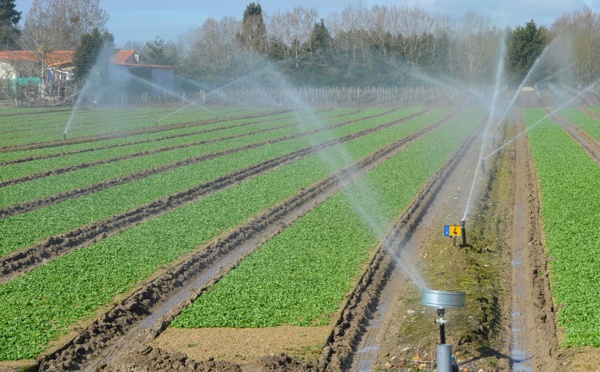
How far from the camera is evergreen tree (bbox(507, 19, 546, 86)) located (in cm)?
7469

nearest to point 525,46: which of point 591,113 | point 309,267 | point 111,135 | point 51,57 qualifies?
point 591,113

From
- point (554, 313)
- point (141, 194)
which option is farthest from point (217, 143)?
point (554, 313)

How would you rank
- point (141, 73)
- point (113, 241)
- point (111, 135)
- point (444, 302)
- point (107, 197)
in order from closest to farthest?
point (444, 302)
point (113, 241)
point (107, 197)
point (111, 135)
point (141, 73)

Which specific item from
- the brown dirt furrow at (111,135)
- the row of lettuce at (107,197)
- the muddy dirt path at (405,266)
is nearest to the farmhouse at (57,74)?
the brown dirt furrow at (111,135)

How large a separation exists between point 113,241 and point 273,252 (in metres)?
3.86

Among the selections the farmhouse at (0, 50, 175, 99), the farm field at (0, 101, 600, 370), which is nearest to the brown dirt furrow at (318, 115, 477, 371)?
the farm field at (0, 101, 600, 370)

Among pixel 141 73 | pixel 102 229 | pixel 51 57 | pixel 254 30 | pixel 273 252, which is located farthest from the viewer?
pixel 254 30

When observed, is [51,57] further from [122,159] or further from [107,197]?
[107,197]

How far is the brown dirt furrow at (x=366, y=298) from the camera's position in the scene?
12344 millimetres

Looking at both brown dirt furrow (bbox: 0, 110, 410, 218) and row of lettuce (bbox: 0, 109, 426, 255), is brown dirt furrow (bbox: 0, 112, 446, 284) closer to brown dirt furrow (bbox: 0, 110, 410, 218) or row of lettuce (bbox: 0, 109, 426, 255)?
row of lettuce (bbox: 0, 109, 426, 255)

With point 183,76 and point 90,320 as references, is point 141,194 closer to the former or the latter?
point 90,320

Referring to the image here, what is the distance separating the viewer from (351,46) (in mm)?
105750

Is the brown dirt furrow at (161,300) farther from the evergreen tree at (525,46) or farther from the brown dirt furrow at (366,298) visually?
the evergreen tree at (525,46)

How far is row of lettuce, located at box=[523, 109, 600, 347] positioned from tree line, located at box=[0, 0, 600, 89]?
144ft
